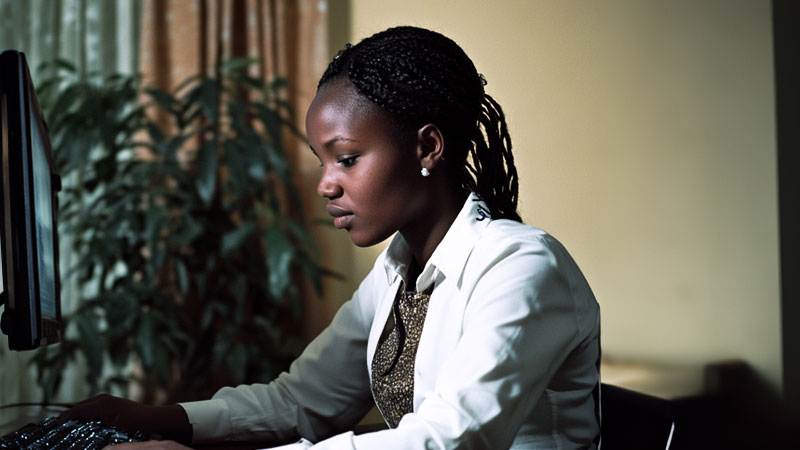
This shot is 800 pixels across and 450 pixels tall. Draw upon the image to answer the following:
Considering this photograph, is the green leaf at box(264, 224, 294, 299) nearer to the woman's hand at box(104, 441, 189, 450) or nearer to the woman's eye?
the woman's eye

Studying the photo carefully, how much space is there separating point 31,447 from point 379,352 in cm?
46

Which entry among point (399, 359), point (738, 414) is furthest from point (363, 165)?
point (738, 414)

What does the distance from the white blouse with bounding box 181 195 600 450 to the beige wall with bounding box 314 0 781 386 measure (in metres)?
0.94

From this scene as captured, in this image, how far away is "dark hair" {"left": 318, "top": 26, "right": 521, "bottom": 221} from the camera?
3.35ft

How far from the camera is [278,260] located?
9.28 ft

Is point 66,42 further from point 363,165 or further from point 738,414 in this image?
point 738,414

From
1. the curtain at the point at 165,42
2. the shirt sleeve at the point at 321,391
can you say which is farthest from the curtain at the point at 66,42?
the shirt sleeve at the point at 321,391

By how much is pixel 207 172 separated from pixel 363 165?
1932 mm

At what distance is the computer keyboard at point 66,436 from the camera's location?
2.86ft

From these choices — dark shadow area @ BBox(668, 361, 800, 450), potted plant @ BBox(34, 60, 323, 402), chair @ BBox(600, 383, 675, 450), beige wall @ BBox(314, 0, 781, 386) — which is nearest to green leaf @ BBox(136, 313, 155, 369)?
potted plant @ BBox(34, 60, 323, 402)

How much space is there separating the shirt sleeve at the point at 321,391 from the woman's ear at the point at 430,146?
0.32m

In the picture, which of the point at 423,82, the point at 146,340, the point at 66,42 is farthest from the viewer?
the point at 66,42

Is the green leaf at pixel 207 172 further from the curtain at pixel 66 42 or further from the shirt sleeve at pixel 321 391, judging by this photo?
the shirt sleeve at pixel 321 391

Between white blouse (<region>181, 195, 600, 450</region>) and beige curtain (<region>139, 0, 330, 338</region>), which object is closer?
white blouse (<region>181, 195, 600, 450</region>)
